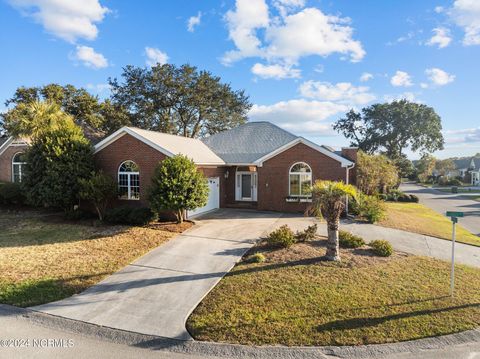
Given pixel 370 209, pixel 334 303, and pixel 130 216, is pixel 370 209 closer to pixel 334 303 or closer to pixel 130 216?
pixel 334 303

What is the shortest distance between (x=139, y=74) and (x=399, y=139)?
44765mm

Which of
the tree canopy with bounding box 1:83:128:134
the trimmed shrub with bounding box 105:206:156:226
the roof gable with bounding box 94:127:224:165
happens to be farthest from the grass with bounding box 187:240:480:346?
the tree canopy with bounding box 1:83:128:134

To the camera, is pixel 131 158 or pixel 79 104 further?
pixel 79 104

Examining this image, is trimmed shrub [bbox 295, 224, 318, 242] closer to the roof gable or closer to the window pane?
the window pane

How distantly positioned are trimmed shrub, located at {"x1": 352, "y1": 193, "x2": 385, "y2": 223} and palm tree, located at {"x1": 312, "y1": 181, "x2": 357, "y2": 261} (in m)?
6.75

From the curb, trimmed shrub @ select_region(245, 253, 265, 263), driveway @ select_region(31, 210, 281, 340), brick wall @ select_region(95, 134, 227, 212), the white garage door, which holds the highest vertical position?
brick wall @ select_region(95, 134, 227, 212)

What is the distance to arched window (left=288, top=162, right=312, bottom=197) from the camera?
19.0 metres

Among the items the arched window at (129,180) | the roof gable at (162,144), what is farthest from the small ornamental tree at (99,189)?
the roof gable at (162,144)

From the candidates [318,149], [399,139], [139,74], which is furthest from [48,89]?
[399,139]

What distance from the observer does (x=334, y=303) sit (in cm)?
721

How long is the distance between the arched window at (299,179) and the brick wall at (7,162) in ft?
67.5

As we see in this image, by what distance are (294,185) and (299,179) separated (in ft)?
1.66

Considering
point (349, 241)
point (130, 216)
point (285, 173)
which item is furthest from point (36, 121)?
point (349, 241)

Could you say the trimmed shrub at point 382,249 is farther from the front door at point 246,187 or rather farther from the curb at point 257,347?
the front door at point 246,187
